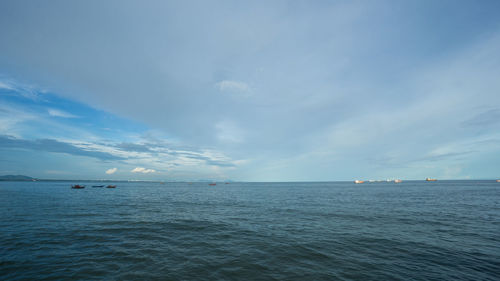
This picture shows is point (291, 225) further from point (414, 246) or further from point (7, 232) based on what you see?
point (7, 232)

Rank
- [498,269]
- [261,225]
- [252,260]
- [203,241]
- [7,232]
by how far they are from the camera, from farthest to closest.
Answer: [261,225] < [7,232] < [203,241] < [252,260] < [498,269]

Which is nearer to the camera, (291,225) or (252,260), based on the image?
(252,260)

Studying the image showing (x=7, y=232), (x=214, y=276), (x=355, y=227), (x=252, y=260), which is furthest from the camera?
(x=355, y=227)

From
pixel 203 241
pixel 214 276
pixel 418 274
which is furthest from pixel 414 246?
pixel 203 241

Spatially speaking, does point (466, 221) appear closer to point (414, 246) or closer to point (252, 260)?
point (414, 246)

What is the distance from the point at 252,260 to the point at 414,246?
1575 centimetres

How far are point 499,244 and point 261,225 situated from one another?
79.5ft

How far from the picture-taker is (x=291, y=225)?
26812 mm

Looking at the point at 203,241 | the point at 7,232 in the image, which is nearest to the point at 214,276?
the point at 203,241

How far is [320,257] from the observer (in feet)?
52.5

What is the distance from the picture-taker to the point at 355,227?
25.3 m

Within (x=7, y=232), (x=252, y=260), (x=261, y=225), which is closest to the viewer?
(x=252, y=260)

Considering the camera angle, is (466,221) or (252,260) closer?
(252,260)

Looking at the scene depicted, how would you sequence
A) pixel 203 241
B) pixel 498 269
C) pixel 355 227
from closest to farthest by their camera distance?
pixel 498 269 → pixel 203 241 → pixel 355 227
